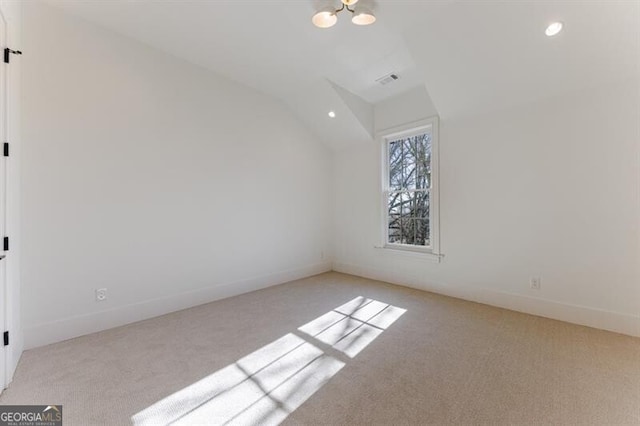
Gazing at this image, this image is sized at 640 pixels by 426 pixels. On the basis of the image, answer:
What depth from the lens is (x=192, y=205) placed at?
3.41m

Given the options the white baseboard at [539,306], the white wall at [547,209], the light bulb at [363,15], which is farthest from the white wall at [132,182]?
the white wall at [547,209]

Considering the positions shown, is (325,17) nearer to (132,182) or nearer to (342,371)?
(132,182)

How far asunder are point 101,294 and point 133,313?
364 millimetres

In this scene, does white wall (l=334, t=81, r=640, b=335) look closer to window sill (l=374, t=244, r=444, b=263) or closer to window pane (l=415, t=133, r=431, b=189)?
window sill (l=374, t=244, r=444, b=263)

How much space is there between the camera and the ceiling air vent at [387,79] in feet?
12.1

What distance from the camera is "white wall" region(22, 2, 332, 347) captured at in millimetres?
2461

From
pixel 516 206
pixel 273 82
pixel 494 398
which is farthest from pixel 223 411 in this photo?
pixel 273 82

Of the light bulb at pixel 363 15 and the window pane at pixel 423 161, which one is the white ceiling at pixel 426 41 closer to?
the light bulb at pixel 363 15

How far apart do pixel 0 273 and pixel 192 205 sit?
A: 1747 mm

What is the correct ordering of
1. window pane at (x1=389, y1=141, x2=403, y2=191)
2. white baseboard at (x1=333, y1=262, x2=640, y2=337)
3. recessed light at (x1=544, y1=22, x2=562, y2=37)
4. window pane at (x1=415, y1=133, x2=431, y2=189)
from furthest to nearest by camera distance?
window pane at (x1=389, y1=141, x2=403, y2=191)
window pane at (x1=415, y1=133, x2=431, y2=189)
white baseboard at (x1=333, y1=262, x2=640, y2=337)
recessed light at (x1=544, y1=22, x2=562, y2=37)

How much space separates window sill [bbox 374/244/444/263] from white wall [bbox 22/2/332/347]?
170cm

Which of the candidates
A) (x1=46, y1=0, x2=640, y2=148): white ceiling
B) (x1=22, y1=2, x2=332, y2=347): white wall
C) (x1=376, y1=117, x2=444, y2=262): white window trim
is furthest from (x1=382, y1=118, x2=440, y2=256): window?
(x1=22, y1=2, x2=332, y2=347): white wall

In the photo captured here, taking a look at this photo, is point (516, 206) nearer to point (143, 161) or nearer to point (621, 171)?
point (621, 171)

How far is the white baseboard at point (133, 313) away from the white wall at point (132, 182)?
0.01 meters
